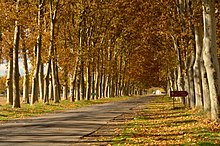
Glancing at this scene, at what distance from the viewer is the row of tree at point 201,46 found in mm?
17656

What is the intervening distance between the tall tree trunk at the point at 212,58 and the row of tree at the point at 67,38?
1442 cm

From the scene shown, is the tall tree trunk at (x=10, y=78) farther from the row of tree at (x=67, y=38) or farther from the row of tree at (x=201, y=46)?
the row of tree at (x=201, y=46)

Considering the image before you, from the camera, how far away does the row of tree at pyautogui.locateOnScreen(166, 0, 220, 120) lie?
1766 cm

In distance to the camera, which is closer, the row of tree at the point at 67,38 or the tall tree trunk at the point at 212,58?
the tall tree trunk at the point at 212,58

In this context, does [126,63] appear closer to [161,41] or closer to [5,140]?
[161,41]

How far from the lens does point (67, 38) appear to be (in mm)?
50312

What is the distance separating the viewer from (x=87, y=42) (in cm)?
5384

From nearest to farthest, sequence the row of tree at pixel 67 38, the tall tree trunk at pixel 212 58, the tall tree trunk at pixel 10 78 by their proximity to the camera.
Answer: the tall tree trunk at pixel 212 58 → the row of tree at pixel 67 38 → the tall tree trunk at pixel 10 78

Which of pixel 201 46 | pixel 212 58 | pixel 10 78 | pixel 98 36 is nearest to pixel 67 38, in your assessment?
pixel 98 36

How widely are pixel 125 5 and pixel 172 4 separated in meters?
4.30

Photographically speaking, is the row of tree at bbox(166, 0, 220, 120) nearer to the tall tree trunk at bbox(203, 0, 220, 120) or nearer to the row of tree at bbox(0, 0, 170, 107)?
the tall tree trunk at bbox(203, 0, 220, 120)

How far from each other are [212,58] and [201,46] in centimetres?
597

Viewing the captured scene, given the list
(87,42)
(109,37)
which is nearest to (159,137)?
(87,42)

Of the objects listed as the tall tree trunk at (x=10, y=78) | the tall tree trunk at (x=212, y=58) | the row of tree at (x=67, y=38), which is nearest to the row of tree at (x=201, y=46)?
the tall tree trunk at (x=212, y=58)
